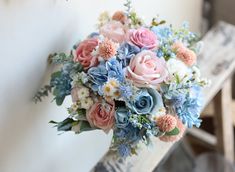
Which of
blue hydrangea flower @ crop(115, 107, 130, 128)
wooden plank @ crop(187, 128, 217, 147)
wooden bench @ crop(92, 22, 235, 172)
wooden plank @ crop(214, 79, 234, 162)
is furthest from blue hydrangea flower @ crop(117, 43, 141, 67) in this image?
wooden plank @ crop(187, 128, 217, 147)

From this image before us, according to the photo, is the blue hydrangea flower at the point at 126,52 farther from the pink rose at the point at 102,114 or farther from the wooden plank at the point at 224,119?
the wooden plank at the point at 224,119

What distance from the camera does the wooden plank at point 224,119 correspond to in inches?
58.8

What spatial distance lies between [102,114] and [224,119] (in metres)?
0.76

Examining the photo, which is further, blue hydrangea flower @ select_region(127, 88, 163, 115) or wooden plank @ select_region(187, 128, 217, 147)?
wooden plank @ select_region(187, 128, 217, 147)

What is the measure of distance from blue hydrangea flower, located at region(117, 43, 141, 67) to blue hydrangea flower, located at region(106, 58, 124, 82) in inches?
0.9

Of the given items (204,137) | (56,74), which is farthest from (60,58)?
(204,137)

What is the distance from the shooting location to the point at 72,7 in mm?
1018

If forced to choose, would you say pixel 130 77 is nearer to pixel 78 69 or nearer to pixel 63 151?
pixel 78 69

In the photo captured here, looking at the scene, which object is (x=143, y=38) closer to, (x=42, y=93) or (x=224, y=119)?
(x=42, y=93)

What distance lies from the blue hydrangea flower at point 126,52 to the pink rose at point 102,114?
0.10m

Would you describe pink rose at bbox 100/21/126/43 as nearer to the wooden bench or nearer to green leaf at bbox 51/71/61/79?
green leaf at bbox 51/71/61/79

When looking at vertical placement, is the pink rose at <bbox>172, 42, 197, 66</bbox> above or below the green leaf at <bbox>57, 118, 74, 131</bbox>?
above

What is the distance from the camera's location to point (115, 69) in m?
0.89

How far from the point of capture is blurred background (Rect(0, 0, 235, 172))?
0.89 m
